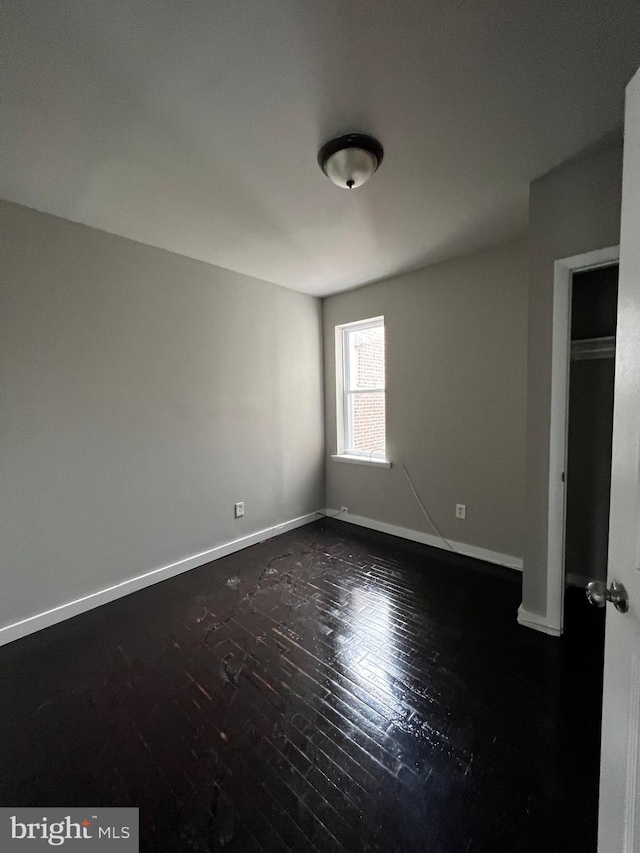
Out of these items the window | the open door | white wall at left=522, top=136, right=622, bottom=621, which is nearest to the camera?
the open door

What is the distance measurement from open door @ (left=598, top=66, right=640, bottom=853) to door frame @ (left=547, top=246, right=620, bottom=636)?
1137 mm

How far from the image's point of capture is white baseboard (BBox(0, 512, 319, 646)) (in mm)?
1983

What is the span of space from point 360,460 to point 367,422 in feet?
1.39

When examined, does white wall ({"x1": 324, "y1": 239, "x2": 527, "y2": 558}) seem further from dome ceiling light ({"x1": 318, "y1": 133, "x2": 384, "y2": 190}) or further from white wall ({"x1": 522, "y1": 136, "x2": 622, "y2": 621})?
dome ceiling light ({"x1": 318, "y1": 133, "x2": 384, "y2": 190})

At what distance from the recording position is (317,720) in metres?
1.41

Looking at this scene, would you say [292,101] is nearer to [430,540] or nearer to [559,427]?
[559,427]

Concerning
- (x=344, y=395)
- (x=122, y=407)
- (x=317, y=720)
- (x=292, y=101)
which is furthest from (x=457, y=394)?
(x=122, y=407)

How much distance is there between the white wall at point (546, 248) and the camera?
163cm

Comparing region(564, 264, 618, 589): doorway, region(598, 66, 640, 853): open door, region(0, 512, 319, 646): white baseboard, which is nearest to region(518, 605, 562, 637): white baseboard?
region(564, 264, 618, 589): doorway

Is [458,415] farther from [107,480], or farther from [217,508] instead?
[107,480]

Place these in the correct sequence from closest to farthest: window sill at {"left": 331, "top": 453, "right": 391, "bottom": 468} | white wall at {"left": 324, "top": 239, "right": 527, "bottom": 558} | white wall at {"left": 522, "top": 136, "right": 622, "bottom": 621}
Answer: white wall at {"left": 522, "top": 136, "right": 622, "bottom": 621} < white wall at {"left": 324, "top": 239, "right": 527, "bottom": 558} < window sill at {"left": 331, "top": 453, "right": 391, "bottom": 468}

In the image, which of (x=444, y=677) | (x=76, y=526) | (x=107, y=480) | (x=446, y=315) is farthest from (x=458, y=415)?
(x=76, y=526)

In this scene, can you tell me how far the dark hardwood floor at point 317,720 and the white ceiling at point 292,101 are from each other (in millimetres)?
2480

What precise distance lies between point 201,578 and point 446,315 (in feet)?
9.59
